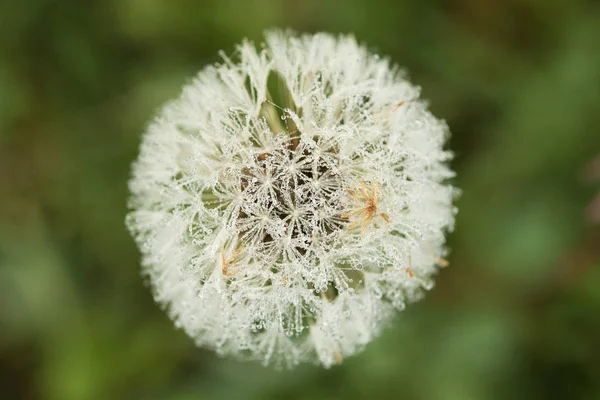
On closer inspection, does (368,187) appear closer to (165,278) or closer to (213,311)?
(213,311)

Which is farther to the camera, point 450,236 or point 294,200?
point 450,236

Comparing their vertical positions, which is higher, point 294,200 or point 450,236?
point 450,236

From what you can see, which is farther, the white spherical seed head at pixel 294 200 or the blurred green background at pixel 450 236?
the blurred green background at pixel 450 236

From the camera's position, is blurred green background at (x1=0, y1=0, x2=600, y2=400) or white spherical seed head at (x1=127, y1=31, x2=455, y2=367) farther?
blurred green background at (x1=0, y1=0, x2=600, y2=400)
